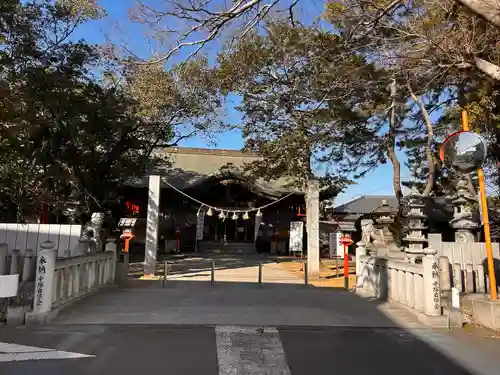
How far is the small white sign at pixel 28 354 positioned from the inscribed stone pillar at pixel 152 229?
997cm

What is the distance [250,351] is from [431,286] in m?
3.56

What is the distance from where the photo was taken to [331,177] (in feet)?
70.9

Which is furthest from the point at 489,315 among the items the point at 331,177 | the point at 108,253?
the point at 331,177

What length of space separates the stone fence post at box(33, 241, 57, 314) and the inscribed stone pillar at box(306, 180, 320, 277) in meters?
11.3

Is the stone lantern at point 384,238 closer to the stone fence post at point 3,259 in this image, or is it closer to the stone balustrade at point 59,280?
the stone balustrade at point 59,280

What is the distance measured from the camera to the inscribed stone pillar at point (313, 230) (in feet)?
55.7

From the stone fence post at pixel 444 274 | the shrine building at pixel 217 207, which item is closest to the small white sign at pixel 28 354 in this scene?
the stone fence post at pixel 444 274

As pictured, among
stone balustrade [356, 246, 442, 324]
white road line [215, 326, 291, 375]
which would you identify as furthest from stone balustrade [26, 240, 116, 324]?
stone balustrade [356, 246, 442, 324]

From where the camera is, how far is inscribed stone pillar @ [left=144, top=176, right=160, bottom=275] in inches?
609

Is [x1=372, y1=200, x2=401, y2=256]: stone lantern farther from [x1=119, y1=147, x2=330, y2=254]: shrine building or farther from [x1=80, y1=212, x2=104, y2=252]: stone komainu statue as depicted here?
[x1=119, y1=147, x2=330, y2=254]: shrine building

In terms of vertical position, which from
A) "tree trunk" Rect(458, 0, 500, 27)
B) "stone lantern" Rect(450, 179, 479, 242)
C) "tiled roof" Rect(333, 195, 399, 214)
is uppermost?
"tiled roof" Rect(333, 195, 399, 214)

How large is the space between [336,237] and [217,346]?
13.1m

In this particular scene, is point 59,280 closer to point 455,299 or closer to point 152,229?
point 455,299

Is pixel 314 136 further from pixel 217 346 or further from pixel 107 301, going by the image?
pixel 217 346
